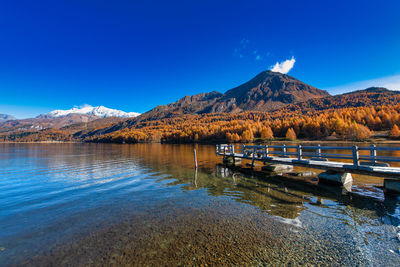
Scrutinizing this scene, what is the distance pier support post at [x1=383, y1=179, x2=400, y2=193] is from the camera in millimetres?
12539

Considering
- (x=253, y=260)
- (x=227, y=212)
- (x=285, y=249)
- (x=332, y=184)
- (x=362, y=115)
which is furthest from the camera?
(x=362, y=115)

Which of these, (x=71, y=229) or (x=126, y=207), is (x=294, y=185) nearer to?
(x=126, y=207)

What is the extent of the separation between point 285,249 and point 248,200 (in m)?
5.89

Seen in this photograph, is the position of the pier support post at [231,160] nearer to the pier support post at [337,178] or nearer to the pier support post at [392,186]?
the pier support post at [337,178]

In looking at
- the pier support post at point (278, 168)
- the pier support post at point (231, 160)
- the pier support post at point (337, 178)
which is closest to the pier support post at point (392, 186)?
the pier support post at point (337, 178)

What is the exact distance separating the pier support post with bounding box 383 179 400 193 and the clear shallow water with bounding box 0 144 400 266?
0.80 metres

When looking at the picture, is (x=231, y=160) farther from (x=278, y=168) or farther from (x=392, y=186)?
(x=392, y=186)

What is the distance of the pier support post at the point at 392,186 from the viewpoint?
12.5 m

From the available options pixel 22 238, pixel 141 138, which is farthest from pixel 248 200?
pixel 141 138

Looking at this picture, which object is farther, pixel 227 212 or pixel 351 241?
pixel 227 212

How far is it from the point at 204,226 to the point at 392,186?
541 inches

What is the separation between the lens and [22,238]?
28.5ft

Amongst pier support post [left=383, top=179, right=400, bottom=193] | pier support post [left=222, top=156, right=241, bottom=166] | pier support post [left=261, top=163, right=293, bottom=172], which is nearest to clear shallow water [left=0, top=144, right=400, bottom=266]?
pier support post [left=383, top=179, right=400, bottom=193]

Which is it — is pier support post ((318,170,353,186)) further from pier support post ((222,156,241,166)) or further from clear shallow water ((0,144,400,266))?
pier support post ((222,156,241,166))
